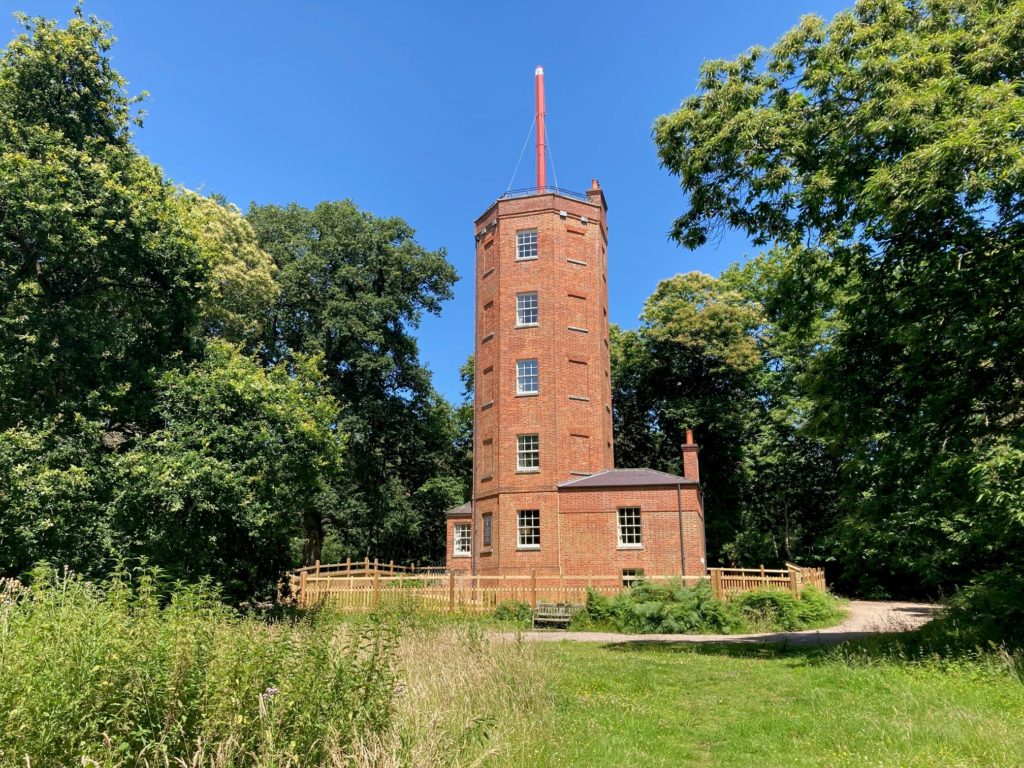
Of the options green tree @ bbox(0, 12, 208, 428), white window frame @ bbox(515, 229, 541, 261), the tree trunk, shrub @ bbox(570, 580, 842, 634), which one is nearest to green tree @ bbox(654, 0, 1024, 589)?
shrub @ bbox(570, 580, 842, 634)

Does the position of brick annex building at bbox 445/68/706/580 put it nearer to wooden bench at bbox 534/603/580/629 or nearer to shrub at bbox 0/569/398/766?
wooden bench at bbox 534/603/580/629

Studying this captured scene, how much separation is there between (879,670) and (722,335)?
31.1 m

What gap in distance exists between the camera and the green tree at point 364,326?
3681 centimetres

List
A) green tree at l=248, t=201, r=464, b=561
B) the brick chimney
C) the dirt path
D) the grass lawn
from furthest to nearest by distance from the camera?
1. green tree at l=248, t=201, r=464, b=561
2. the brick chimney
3. the dirt path
4. the grass lawn

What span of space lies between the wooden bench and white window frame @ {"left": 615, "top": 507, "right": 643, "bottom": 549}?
23.9ft

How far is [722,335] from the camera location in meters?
39.6

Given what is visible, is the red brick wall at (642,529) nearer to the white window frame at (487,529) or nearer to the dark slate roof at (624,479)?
the dark slate roof at (624,479)

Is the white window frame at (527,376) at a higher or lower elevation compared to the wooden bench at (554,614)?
higher

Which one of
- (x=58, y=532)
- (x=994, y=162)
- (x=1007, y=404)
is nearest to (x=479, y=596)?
(x=58, y=532)

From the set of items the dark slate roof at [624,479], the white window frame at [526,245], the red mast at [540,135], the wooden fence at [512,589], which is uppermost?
the red mast at [540,135]

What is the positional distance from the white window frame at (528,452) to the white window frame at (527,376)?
6.69 ft

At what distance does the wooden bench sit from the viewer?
2031 cm

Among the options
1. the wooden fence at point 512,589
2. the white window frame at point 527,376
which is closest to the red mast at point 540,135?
the white window frame at point 527,376

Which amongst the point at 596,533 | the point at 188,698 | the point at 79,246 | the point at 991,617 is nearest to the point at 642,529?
the point at 596,533
